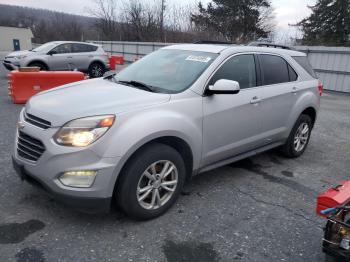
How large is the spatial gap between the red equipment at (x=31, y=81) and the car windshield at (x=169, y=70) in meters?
5.18

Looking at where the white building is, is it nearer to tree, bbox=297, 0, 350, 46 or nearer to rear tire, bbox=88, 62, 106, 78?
tree, bbox=297, 0, 350, 46

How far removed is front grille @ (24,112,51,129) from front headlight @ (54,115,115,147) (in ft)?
0.58

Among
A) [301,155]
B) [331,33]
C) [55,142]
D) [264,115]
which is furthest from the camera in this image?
[331,33]

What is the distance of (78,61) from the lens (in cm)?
1373

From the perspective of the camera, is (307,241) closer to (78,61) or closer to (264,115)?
(264,115)

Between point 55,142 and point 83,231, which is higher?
point 55,142

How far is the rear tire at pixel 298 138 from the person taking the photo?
510 cm

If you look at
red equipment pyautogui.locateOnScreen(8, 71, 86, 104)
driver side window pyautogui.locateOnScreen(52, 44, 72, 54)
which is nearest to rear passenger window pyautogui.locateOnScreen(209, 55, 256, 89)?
red equipment pyautogui.locateOnScreen(8, 71, 86, 104)

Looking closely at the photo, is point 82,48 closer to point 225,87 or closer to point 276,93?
point 276,93

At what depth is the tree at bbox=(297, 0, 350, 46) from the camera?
28.9 metres

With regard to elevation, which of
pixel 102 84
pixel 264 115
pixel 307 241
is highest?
pixel 102 84

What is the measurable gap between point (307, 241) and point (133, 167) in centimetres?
178

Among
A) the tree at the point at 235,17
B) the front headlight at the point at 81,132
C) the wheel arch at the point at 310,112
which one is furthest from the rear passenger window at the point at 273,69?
the tree at the point at 235,17

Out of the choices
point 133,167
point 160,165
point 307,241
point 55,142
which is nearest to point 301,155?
point 307,241
